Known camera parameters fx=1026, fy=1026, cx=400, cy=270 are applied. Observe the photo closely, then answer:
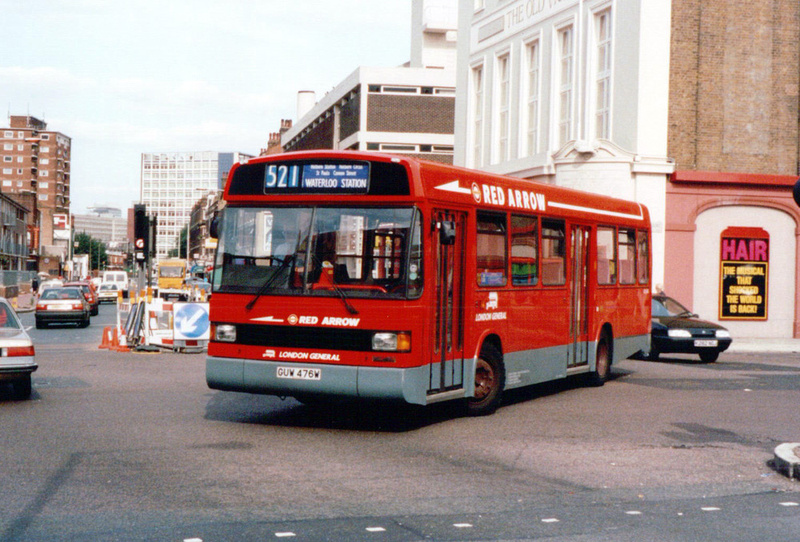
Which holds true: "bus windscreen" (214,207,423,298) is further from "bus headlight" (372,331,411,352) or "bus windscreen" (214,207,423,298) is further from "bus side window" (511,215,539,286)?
"bus side window" (511,215,539,286)

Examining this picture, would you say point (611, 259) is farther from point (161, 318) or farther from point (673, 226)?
point (673, 226)

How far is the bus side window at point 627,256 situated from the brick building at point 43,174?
134 m

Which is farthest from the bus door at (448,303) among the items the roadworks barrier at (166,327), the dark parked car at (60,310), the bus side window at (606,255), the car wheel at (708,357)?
the dark parked car at (60,310)

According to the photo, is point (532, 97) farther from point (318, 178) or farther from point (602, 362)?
point (318, 178)

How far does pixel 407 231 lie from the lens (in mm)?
10477

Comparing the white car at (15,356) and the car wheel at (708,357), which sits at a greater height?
the white car at (15,356)

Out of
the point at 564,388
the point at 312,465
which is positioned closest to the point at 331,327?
the point at 312,465

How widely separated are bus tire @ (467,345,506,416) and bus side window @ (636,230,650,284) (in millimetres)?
5925

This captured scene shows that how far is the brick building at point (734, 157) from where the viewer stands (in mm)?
30859

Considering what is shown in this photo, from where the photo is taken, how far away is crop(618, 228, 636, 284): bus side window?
16.7 m

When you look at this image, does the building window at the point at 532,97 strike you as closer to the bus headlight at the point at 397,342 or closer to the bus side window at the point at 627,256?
the bus side window at the point at 627,256

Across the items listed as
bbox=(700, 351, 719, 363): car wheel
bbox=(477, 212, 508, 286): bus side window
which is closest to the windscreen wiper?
bbox=(477, 212, 508, 286): bus side window

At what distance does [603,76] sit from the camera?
31844 millimetres

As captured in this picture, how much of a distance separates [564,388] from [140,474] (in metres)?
9.11
